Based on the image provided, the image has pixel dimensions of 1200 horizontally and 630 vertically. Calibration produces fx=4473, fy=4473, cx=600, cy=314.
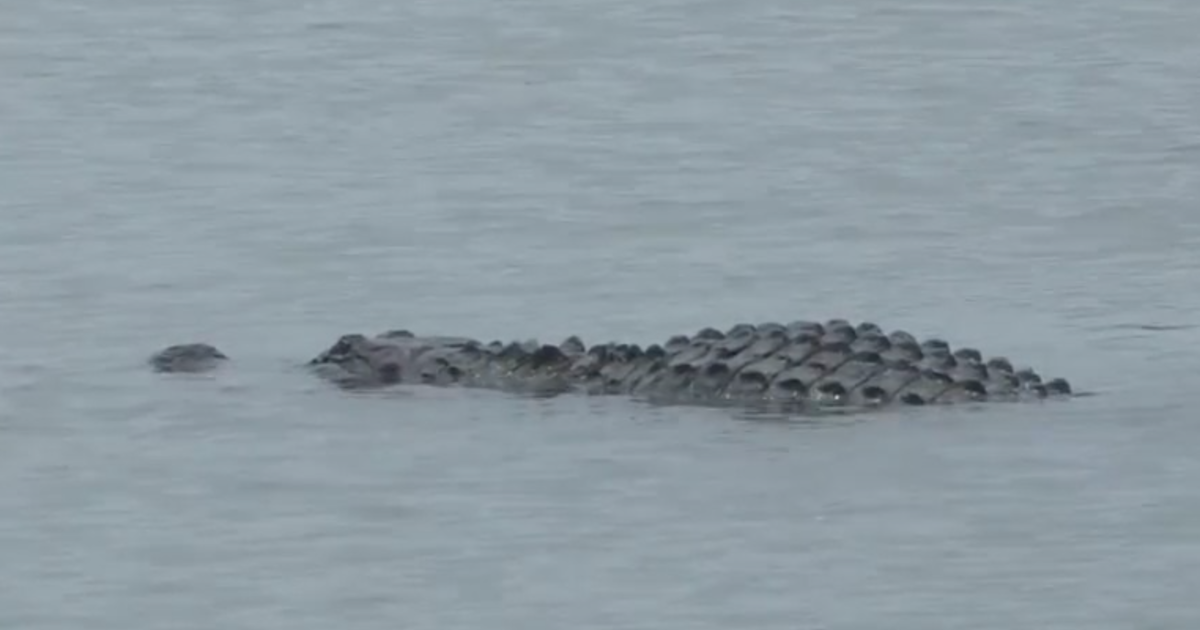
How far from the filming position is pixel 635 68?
36.6 m

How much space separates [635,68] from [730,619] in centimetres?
2071

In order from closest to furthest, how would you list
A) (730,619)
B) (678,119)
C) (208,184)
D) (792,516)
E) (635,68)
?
(730,619) → (792,516) → (208,184) → (678,119) → (635,68)

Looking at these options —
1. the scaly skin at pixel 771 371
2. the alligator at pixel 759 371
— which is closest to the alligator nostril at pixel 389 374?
the alligator at pixel 759 371

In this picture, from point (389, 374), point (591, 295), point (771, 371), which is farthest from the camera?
point (591, 295)

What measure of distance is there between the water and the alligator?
0.64ft

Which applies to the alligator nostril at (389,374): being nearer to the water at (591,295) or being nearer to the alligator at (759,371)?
the alligator at (759,371)

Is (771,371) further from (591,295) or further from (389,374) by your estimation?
(591,295)

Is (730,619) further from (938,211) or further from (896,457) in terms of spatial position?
(938,211)

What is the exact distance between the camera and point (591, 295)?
23719mm

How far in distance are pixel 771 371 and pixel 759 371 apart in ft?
0.18

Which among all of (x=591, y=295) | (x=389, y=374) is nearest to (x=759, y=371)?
(x=389, y=374)

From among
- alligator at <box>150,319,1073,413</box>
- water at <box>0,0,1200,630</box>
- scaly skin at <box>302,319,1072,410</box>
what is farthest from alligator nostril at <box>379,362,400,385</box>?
water at <box>0,0,1200,630</box>

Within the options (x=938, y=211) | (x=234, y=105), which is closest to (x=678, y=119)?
(x=234, y=105)

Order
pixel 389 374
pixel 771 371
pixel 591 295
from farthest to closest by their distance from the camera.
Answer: pixel 591 295 < pixel 389 374 < pixel 771 371
